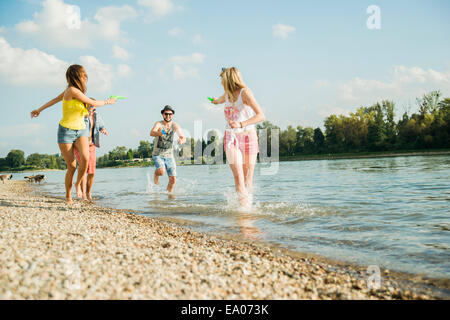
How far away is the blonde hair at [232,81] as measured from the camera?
5012mm

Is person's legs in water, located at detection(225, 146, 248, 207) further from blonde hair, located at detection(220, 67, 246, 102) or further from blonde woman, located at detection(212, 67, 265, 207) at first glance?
blonde hair, located at detection(220, 67, 246, 102)

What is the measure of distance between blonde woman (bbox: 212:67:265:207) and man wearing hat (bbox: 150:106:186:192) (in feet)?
11.3

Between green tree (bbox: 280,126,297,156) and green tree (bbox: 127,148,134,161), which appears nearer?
green tree (bbox: 280,126,297,156)

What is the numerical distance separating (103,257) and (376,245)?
10.9ft

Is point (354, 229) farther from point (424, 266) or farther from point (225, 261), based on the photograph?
point (225, 261)

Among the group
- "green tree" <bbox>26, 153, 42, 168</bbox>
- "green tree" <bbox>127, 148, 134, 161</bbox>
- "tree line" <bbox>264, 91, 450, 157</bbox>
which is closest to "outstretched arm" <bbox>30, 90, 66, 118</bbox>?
"tree line" <bbox>264, 91, 450, 157</bbox>

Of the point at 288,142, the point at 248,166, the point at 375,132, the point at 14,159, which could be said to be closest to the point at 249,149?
the point at 248,166

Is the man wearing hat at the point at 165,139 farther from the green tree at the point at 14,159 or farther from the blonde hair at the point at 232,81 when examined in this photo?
the green tree at the point at 14,159

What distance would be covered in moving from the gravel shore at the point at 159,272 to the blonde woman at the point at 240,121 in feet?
6.01

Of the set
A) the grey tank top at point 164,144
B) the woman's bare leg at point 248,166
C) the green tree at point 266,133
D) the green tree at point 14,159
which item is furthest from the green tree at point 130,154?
the woman's bare leg at point 248,166

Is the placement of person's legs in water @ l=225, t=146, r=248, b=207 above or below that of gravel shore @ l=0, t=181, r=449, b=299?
above

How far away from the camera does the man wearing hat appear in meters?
8.59

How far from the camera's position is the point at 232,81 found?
16.4ft
